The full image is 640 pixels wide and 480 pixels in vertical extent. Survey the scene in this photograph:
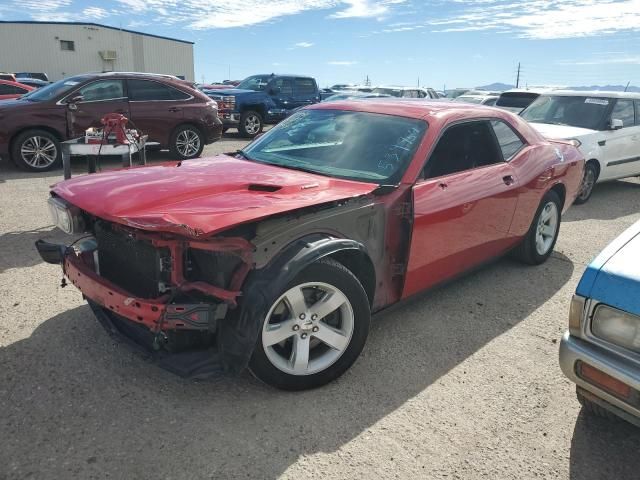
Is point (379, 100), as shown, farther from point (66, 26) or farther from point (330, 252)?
point (66, 26)

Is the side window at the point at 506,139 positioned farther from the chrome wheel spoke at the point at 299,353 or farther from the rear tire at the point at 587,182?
the rear tire at the point at 587,182

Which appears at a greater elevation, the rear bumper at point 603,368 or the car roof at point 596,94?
the car roof at point 596,94

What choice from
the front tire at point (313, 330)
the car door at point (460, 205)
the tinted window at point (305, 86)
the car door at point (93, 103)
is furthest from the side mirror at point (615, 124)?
the tinted window at point (305, 86)

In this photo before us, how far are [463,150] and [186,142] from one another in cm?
744

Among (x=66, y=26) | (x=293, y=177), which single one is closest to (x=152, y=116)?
(x=293, y=177)

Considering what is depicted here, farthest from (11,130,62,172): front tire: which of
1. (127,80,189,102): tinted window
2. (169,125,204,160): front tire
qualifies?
(169,125,204,160): front tire

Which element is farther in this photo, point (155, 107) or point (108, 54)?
point (108, 54)

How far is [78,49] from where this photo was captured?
39.4 metres

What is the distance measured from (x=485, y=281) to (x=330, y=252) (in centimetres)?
237

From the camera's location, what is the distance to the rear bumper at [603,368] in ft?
6.81

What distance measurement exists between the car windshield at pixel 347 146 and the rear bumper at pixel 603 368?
141 cm

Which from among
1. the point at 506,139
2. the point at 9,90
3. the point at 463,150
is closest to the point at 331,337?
the point at 463,150

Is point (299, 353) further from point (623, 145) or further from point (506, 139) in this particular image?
point (623, 145)

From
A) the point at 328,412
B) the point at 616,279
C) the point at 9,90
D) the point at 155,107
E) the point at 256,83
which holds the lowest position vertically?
the point at 328,412
